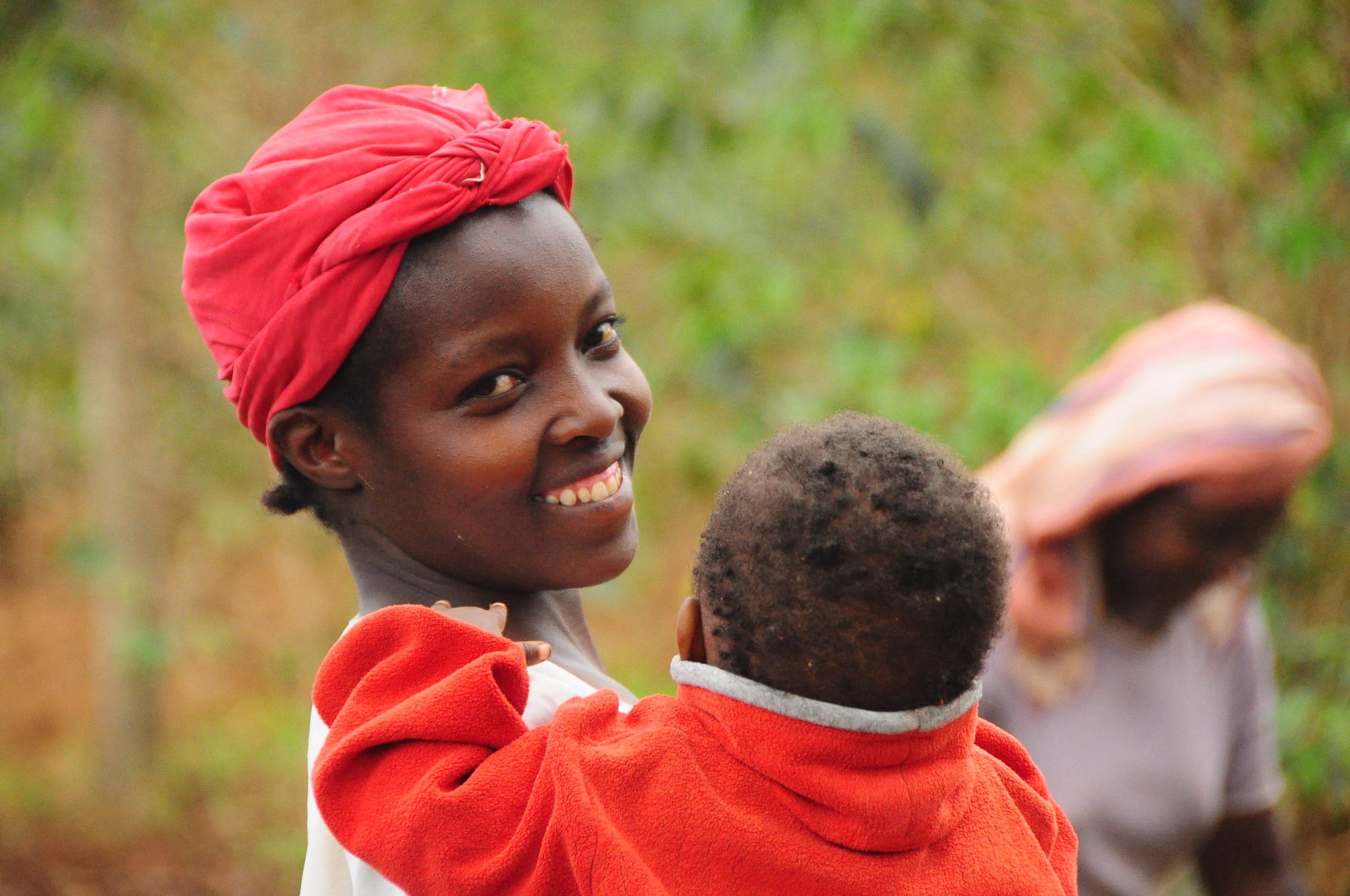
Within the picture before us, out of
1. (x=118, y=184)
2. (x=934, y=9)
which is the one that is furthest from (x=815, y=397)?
(x=118, y=184)

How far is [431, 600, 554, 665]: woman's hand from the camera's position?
4.24 feet

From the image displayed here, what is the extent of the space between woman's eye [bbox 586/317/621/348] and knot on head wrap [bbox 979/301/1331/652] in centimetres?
130

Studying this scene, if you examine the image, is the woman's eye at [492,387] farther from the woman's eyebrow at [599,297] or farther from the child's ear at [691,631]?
the child's ear at [691,631]

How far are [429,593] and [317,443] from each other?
20 centimetres

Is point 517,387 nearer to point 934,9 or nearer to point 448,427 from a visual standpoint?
point 448,427

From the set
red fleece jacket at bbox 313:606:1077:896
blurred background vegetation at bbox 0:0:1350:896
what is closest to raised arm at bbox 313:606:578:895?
red fleece jacket at bbox 313:606:1077:896

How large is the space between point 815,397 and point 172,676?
542cm

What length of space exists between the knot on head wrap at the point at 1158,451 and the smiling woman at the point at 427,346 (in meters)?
1.36

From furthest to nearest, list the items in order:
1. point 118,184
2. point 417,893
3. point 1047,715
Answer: point 118,184 < point 1047,715 < point 417,893

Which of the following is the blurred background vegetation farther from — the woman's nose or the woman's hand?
the woman's hand

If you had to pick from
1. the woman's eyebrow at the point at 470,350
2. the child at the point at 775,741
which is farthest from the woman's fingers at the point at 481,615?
the woman's eyebrow at the point at 470,350

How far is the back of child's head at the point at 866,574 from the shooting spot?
1.07 m

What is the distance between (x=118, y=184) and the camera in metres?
6.38

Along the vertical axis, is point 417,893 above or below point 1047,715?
above
